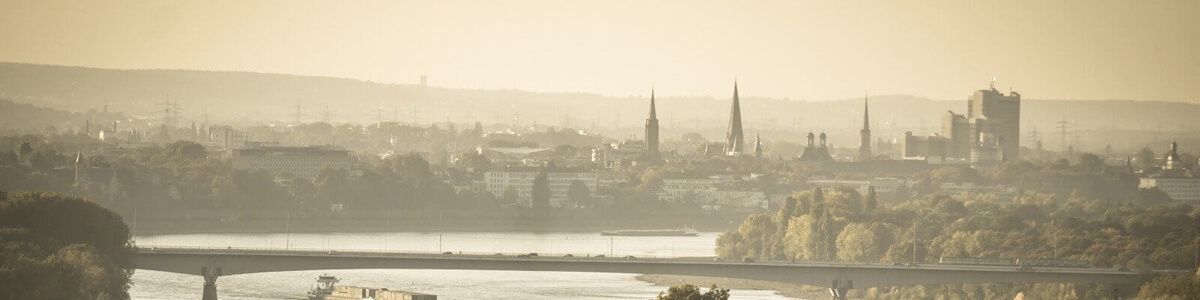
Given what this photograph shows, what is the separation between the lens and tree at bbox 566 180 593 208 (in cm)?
12850

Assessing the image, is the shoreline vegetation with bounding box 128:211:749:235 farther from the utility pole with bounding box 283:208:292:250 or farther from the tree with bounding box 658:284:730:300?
the tree with bounding box 658:284:730:300

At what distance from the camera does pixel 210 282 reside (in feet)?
214

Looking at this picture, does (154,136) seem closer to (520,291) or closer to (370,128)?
(370,128)

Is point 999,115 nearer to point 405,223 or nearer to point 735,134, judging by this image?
point 735,134

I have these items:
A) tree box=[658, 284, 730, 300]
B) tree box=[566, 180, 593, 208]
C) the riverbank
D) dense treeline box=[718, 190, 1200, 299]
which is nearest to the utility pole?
dense treeline box=[718, 190, 1200, 299]

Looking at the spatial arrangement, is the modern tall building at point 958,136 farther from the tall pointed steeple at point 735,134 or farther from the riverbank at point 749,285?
the riverbank at point 749,285

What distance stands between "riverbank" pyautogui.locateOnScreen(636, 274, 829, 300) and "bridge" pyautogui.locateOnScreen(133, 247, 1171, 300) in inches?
275

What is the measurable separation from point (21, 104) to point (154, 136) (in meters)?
11.3

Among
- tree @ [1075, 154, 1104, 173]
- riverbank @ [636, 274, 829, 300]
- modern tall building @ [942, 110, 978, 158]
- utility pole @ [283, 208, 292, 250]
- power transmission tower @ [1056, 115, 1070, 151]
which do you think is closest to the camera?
riverbank @ [636, 274, 829, 300]

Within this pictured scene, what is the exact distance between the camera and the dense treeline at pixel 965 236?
7006cm

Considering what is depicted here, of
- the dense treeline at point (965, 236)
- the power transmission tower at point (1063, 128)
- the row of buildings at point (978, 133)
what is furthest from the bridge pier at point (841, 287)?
the power transmission tower at point (1063, 128)

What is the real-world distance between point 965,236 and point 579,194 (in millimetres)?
53801

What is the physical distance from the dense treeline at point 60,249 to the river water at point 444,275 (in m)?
1.58

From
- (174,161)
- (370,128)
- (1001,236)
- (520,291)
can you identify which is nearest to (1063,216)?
(1001,236)
